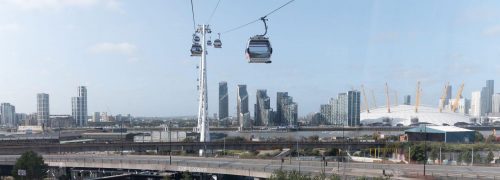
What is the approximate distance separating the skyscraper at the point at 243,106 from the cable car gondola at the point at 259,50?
2437 inches

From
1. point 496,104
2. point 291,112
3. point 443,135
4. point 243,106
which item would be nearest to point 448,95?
point 496,104

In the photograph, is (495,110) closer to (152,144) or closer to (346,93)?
(346,93)

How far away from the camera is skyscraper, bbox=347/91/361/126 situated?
55.7 metres

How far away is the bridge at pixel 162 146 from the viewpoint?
35.5 meters

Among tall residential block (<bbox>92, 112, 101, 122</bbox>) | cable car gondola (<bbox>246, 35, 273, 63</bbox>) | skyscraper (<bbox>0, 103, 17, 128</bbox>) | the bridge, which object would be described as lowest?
tall residential block (<bbox>92, 112, 101, 122</bbox>)

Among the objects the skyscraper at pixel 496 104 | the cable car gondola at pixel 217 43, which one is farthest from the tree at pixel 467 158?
the skyscraper at pixel 496 104

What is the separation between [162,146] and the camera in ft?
119

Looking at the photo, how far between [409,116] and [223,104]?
3473cm

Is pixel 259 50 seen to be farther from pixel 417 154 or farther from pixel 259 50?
pixel 417 154

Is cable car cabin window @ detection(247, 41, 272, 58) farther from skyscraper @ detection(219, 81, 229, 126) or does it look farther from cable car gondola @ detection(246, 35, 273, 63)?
skyscraper @ detection(219, 81, 229, 126)

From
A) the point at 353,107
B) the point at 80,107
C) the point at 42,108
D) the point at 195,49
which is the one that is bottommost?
the point at 80,107

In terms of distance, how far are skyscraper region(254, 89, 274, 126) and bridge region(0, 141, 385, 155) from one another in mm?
39263

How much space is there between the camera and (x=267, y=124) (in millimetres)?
86875

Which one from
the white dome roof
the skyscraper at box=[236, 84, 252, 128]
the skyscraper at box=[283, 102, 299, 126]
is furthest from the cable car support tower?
the white dome roof
